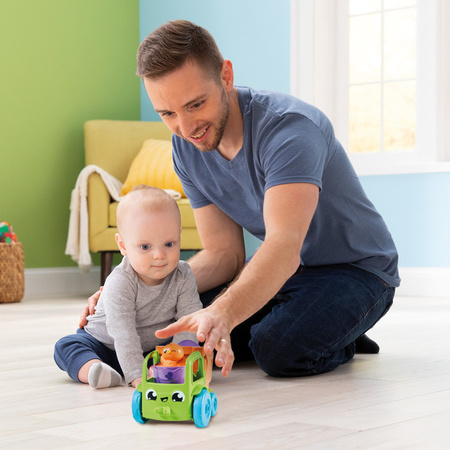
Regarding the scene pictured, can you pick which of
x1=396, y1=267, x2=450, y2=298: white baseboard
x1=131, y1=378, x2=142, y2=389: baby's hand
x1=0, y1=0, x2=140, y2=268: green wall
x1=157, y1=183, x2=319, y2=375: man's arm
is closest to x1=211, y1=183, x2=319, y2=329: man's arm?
x1=157, y1=183, x2=319, y2=375: man's arm

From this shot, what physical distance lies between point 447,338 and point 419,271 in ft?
5.36

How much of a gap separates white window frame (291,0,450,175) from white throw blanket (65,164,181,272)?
1.00m

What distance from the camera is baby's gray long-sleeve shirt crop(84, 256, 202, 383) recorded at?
5.01ft

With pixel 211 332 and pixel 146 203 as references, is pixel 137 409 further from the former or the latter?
pixel 146 203

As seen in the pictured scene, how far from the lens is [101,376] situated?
153cm

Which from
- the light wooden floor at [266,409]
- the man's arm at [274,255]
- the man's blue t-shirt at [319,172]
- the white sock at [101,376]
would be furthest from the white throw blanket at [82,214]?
the man's arm at [274,255]

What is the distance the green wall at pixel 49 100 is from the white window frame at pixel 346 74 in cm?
130

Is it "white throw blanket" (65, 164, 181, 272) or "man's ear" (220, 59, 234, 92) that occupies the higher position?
"man's ear" (220, 59, 234, 92)

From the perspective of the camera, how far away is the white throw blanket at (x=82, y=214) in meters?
4.20

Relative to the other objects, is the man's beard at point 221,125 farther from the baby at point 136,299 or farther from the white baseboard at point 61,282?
the white baseboard at point 61,282

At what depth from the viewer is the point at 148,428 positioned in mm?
1193

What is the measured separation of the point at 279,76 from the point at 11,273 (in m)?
1.83

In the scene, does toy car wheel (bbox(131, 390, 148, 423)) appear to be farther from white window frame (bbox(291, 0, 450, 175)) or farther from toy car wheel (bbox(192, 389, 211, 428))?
white window frame (bbox(291, 0, 450, 175))

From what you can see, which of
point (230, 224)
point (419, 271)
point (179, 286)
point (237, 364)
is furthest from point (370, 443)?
point (419, 271)
